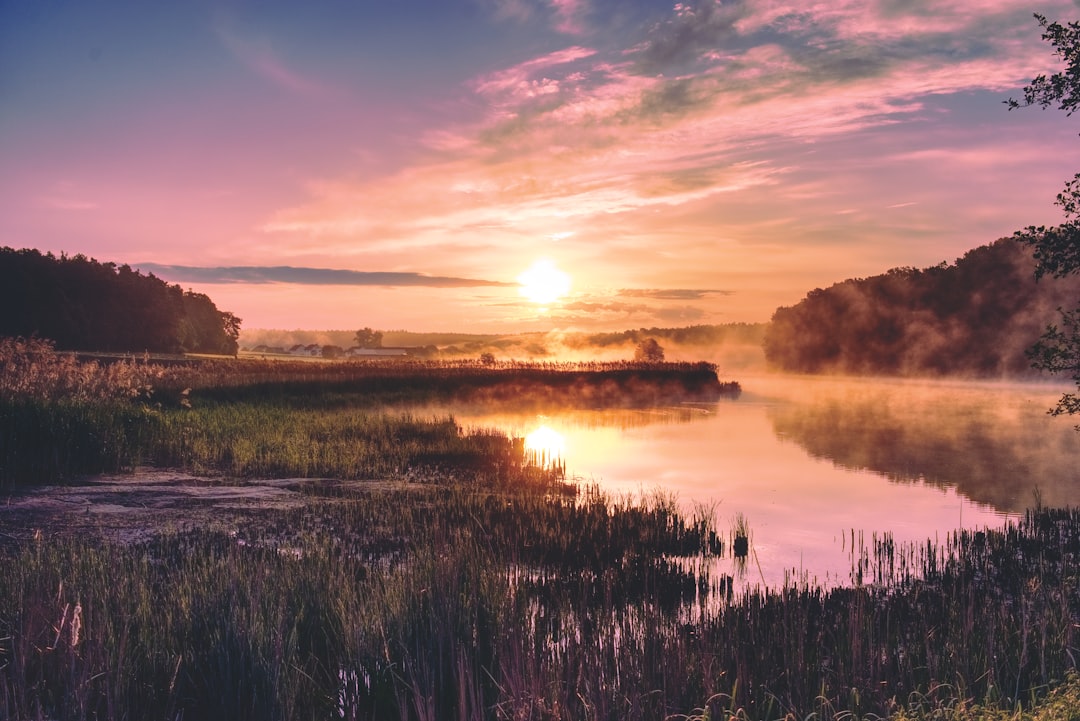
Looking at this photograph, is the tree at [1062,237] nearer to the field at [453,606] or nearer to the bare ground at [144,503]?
the field at [453,606]

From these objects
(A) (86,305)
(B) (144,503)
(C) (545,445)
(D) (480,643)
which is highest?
(A) (86,305)

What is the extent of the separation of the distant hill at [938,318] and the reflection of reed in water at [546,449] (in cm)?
6042

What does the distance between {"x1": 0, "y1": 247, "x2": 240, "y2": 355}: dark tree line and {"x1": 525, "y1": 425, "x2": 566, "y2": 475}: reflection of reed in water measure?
6771cm

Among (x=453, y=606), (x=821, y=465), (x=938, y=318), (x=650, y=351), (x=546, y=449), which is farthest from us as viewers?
(x=938, y=318)

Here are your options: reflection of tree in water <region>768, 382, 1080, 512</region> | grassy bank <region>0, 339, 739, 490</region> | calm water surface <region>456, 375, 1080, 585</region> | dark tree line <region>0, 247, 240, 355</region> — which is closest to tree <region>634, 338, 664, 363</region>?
reflection of tree in water <region>768, 382, 1080, 512</region>

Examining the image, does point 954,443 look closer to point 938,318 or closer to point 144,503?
point 144,503

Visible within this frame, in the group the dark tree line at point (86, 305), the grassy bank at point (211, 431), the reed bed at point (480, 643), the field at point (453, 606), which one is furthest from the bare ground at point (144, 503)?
the dark tree line at point (86, 305)

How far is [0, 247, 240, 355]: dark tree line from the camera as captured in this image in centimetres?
8212

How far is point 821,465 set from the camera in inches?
976

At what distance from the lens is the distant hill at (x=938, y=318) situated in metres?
80.3

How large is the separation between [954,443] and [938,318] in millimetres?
67092

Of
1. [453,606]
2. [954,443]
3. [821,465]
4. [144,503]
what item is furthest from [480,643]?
[954,443]

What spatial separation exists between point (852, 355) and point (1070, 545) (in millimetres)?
94205

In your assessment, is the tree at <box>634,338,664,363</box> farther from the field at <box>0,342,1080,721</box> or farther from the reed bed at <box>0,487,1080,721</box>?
the reed bed at <box>0,487,1080,721</box>
